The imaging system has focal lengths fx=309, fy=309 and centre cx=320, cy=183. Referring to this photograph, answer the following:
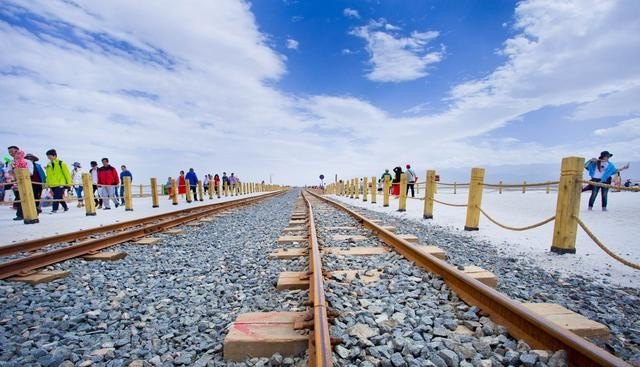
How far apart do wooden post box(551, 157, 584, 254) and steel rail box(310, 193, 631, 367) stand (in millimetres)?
2467

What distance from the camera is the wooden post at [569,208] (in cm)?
433

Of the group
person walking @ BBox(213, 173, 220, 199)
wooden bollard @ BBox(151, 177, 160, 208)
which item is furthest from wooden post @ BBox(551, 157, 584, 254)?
person walking @ BBox(213, 173, 220, 199)

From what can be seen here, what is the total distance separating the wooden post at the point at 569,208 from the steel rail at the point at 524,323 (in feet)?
8.09

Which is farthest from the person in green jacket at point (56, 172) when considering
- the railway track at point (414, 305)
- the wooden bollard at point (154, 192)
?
the railway track at point (414, 305)

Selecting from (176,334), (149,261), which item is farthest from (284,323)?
(149,261)

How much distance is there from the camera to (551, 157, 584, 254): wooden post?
14.2 ft

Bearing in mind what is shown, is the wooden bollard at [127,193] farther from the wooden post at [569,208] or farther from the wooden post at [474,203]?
the wooden post at [569,208]

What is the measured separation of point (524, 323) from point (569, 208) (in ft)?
10.8

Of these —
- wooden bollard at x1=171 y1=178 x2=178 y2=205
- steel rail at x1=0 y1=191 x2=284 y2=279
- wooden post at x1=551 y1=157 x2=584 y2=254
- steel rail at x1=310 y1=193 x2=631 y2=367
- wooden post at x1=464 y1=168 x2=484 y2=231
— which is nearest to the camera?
steel rail at x1=310 y1=193 x2=631 y2=367

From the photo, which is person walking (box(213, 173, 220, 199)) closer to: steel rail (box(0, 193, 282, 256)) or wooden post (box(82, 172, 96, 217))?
wooden post (box(82, 172, 96, 217))

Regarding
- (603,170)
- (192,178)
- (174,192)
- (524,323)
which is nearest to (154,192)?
(174,192)

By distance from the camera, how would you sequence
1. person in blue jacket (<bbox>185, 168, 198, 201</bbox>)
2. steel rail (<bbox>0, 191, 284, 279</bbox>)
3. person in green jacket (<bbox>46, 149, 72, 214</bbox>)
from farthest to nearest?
person in blue jacket (<bbox>185, 168, 198, 201</bbox>)
person in green jacket (<bbox>46, 149, 72, 214</bbox>)
steel rail (<bbox>0, 191, 284, 279</bbox>)

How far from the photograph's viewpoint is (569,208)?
4.36 meters

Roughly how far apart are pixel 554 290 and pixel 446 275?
1.07 meters
